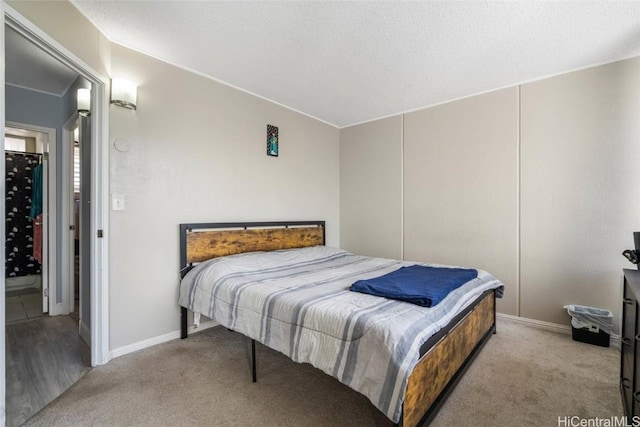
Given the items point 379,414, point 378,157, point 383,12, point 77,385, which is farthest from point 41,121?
point 379,414

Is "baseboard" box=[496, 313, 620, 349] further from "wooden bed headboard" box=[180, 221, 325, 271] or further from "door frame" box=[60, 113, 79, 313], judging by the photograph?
"door frame" box=[60, 113, 79, 313]

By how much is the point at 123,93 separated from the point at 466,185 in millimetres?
3602

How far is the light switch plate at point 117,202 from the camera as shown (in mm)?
2355

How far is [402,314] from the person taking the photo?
1517 mm

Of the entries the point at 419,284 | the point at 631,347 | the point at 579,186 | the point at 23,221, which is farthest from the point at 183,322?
the point at 579,186

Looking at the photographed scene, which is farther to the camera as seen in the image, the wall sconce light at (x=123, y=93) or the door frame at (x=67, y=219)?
the door frame at (x=67, y=219)

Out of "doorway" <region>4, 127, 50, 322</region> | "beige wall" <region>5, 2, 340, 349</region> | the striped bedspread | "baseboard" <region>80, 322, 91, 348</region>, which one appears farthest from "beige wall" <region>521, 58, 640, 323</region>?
"doorway" <region>4, 127, 50, 322</region>

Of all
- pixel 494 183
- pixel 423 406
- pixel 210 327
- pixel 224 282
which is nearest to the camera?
pixel 423 406

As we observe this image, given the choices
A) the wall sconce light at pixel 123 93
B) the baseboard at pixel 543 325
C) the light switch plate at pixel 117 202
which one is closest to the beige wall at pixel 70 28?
the wall sconce light at pixel 123 93

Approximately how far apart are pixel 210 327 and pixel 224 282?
1027 millimetres

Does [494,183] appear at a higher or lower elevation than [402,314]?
higher

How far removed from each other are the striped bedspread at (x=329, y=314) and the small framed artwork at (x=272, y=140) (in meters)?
1.44

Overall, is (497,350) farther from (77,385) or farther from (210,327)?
(77,385)

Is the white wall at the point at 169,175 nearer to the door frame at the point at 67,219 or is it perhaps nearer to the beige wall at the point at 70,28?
the beige wall at the point at 70,28
